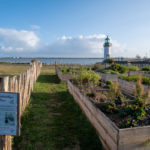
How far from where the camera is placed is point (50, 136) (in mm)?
3783

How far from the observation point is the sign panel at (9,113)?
202 cm

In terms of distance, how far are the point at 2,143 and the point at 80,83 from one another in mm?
5835

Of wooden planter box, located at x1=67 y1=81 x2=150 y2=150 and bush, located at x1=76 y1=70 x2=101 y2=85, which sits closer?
wooden planter box, located at x1=67 y1=81 x2=150 y2=150

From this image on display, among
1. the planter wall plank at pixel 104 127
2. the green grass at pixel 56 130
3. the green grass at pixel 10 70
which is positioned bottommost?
the green grass at pixel 56 130

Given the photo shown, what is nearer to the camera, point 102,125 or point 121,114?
point 102,125

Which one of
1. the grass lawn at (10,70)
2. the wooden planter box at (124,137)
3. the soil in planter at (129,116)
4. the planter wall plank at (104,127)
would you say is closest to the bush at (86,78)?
the planter wall plank at (104,127)

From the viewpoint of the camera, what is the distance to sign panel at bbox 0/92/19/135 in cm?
202

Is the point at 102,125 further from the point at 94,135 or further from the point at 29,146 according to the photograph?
the point at 29,146

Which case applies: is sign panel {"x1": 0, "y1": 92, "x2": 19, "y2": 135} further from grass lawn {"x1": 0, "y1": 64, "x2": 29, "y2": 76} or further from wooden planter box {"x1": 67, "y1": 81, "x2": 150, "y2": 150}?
grass lawn {"x1": 0, "y1": 64, "x2": 29, "y2": 76}

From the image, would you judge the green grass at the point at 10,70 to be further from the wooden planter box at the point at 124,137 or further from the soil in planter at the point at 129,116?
the wooden planter box at the point at 124,137

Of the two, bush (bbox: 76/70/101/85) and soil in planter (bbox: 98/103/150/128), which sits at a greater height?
bush (bbox: 76/70/101/85)

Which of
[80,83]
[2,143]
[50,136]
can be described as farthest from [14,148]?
[80,83]

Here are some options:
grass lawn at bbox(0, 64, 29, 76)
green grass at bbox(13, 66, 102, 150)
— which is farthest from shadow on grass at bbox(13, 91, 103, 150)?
grass lawn at bbox(0, 64, 29, 76)

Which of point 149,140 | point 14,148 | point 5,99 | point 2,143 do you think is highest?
point 5,99
